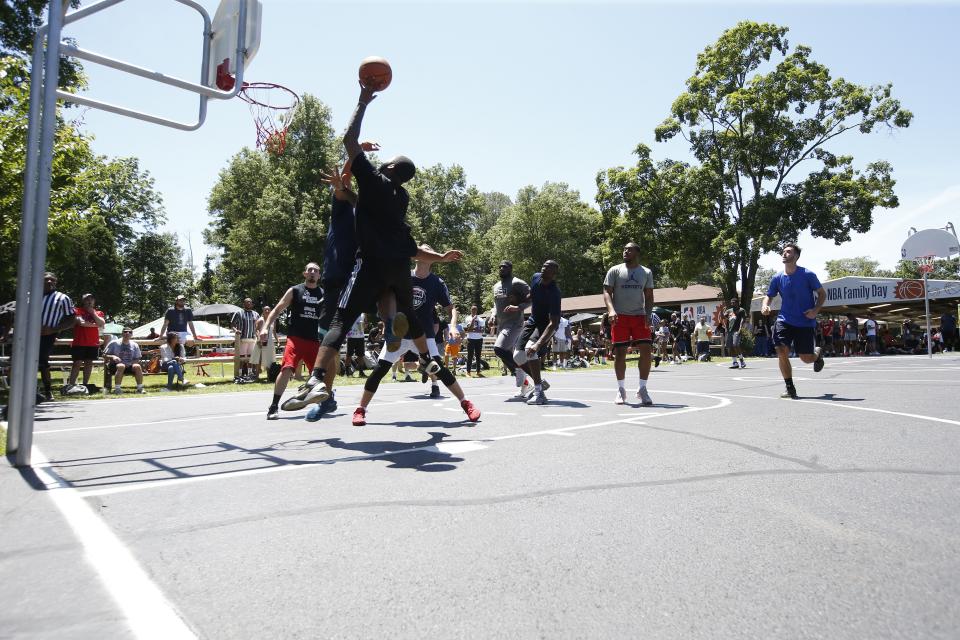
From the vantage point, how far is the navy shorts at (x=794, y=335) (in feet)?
29.1

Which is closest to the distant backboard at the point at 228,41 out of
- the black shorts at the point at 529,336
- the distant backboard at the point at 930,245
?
the black shorts at the point at 529,336

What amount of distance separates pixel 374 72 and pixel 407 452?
2973mm

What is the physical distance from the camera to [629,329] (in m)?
8.23

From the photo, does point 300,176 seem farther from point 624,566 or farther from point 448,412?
point 624,566

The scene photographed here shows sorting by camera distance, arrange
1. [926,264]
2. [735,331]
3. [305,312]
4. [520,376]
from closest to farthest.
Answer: [305,312]
[520,376]
[735,331]
[926,264]

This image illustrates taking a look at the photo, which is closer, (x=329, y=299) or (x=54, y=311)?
(x=329, y=299)

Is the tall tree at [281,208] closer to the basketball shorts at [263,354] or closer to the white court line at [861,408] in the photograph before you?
the basketball shorts at [263,354]

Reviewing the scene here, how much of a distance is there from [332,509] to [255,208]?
42881 mm

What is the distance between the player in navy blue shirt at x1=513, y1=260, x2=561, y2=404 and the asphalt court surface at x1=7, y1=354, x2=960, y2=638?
10.2 ft

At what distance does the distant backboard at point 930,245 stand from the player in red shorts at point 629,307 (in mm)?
23307

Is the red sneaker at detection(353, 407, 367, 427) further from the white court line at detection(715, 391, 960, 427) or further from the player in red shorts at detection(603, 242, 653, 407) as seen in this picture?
the white court line at detection(715, 391, 960, 427)

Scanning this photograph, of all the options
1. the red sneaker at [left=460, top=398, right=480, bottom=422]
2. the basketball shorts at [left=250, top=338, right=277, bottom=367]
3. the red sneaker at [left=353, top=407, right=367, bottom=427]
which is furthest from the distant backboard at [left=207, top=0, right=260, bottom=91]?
the basketball shorts at [left=250, top=338, right=277, bottom=367]

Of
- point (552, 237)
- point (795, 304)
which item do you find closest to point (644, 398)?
point (795, 304)

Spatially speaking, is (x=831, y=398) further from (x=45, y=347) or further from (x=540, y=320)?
(x=45, y=347)
